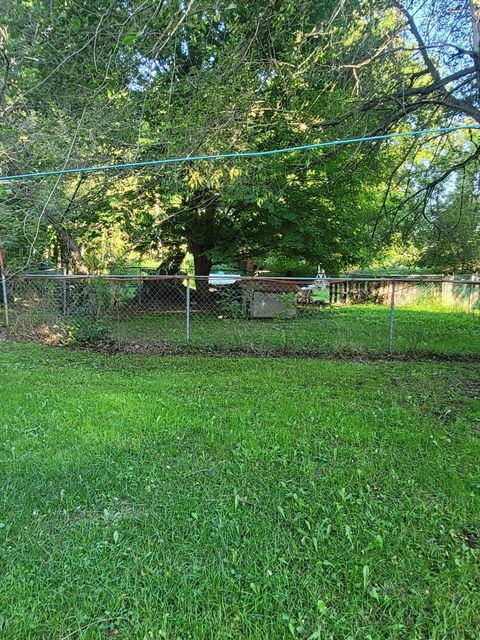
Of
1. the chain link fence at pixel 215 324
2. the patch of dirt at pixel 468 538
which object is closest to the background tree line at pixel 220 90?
the chain link fence at pixel 215 324

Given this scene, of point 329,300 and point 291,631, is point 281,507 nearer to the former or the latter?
point 291,631

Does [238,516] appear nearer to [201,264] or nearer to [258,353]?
[258,353]

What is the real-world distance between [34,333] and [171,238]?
6099 mm

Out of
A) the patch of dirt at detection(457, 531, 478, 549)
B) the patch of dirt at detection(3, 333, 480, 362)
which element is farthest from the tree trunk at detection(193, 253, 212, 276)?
the patch of dirt at detection(457, 531, 478, 549)

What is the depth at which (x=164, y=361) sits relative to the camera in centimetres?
665

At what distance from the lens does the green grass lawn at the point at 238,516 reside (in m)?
1.82

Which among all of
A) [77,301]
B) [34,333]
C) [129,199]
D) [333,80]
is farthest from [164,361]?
[333,80]

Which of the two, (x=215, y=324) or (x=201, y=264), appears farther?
(x=201, y=264)

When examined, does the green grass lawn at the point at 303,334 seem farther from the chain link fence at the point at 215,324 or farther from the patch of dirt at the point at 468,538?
the patch of dirt at the point at 468,538

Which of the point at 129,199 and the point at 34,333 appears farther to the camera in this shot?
the point at 129,199

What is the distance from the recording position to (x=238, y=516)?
247 centimetres

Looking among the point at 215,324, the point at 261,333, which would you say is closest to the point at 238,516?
the point at 261,333

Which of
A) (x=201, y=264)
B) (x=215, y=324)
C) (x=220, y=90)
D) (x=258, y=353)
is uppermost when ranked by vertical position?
(x=220, y=90)

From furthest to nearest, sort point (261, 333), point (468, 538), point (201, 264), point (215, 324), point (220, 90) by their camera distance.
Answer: point (201, 264)
point (215, 324)
point (261, 333)
point (220, 90)
point (468, 538)
